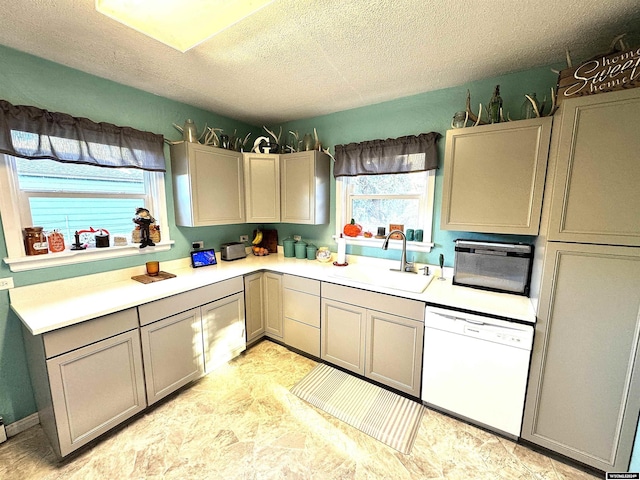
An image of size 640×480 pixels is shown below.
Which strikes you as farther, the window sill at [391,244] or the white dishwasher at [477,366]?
the window sill at [391,244]

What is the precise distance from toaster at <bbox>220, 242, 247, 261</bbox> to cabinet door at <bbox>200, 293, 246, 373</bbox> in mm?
612

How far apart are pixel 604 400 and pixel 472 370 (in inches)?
23.8

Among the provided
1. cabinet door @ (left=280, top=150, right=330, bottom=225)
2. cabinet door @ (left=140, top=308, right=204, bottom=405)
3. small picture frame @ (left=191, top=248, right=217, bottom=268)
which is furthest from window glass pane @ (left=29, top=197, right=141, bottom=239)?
cabinet door @ (left=280, top=150, right=330, bottom=225)

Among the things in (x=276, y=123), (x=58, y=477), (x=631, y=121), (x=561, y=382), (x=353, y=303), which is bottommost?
(x=58, y=477)

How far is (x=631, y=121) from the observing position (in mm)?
1207

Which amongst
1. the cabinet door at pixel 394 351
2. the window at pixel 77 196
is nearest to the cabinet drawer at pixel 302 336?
the cabinet door at pixel 394 351

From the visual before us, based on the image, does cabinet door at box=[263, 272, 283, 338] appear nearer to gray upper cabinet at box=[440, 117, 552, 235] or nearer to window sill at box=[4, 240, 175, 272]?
window sill at box=[4, 240, 175, 272]

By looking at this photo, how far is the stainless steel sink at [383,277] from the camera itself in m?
2.10

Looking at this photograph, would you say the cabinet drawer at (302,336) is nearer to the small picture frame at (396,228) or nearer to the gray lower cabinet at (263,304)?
the gray lower cabinet at (263,304)

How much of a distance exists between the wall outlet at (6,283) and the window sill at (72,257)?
6cm

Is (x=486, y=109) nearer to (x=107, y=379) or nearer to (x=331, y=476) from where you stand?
(x=331, y=476)

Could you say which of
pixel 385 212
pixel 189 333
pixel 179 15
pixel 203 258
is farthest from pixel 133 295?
pixel 385 212

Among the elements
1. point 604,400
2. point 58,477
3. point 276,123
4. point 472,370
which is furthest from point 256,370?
point 276,123

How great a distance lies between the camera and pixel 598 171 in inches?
50.5
